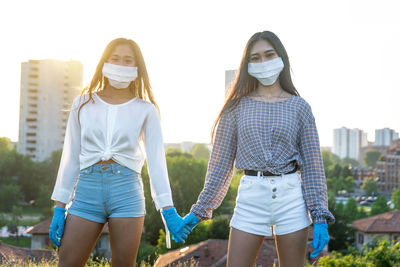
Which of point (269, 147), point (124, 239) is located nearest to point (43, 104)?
point (124, 239)

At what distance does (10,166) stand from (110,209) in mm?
52758

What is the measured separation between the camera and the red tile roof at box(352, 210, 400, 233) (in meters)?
35.9

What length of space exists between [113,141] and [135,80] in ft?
1.91

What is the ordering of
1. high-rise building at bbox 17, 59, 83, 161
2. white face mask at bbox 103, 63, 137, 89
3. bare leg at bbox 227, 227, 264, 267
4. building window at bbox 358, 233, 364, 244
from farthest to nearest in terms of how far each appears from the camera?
high-rise building at bbox 17, 59, 83, 161 < building window at bbox 358, 233, 364, 244 < white face mask at bbox 103, 63, 137, 89 < bare leg at bbox 227, 227, 264, 267

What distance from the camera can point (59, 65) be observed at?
207 ft

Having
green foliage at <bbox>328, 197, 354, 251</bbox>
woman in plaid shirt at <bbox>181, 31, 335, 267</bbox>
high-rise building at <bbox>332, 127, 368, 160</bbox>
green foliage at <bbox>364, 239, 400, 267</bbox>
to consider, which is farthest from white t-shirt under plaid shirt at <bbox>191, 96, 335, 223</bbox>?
high-rise building at <bbox>332, 127, 368, 160</bbox>

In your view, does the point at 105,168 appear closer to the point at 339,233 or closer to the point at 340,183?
the point at 339,233

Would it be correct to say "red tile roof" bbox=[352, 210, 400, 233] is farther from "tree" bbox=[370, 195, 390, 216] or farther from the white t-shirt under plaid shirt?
the white t-shirt under plaid shirt

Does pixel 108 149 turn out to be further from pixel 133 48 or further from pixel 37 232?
pixel 37 232

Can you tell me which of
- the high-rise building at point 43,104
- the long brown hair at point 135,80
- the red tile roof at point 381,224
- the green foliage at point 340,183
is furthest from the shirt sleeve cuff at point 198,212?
the green foliage at point 340,183

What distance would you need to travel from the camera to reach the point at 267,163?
10.8ft

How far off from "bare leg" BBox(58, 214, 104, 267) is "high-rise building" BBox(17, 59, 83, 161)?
195 ft

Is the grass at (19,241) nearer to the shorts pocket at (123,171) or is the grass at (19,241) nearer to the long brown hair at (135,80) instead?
the long brown hair at (135,80)

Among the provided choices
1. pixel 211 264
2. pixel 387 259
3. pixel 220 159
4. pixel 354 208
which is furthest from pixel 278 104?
pixel 354 208
